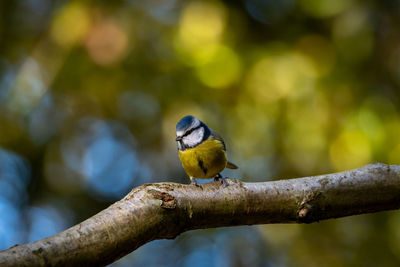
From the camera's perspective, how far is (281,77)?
3816mm

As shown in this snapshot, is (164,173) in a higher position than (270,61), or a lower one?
lower

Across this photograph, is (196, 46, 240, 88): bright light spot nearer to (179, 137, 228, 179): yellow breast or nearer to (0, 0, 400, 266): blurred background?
(0, 0, 400, 266): blurred background

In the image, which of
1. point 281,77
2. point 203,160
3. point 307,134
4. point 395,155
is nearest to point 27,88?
point 203,160

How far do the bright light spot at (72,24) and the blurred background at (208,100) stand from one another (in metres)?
0.01

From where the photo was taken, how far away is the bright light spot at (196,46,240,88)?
146 inches

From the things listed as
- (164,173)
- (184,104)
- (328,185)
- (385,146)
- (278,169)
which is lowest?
(328,185)

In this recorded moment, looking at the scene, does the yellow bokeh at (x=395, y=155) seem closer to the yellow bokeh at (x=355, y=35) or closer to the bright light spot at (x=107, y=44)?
the yellow bokeh at (x=355, y=35)

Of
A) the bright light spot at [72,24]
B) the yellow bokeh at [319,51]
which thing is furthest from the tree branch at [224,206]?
the bright light spot at [72,24]

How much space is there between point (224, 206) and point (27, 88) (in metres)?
3.12

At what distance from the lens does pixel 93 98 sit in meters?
4.46

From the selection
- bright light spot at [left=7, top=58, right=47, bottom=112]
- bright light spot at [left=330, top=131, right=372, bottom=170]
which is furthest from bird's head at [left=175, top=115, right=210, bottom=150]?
bright light spot at [left=7, top=58, right=47, bottom=112]

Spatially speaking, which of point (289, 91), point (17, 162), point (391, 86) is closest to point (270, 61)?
point (289, 91)

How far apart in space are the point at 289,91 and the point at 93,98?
77.5 inches

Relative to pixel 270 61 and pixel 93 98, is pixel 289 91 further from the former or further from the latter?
pixel 93 98
